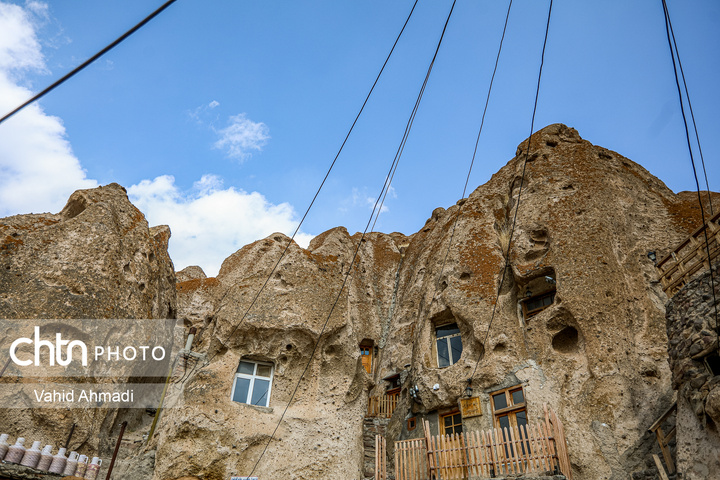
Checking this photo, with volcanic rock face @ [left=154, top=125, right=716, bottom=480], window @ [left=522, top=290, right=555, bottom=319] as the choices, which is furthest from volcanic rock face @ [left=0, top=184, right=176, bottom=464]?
window @ [left=522, top=290, right=555, bottom=319]

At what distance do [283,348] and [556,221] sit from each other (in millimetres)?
9624

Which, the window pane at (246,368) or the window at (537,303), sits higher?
the window at (537,303)

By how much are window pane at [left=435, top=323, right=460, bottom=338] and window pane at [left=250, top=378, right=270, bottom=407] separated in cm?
601

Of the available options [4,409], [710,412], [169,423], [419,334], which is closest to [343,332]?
[419,334]

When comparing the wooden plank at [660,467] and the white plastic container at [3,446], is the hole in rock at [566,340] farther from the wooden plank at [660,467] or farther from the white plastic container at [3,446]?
the white plastic container at [3,446]

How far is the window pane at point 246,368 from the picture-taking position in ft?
49.5

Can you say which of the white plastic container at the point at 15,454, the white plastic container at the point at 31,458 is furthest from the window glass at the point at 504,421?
the white plastic container at the point at 15,454

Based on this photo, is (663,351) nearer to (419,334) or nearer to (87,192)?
(419,334)

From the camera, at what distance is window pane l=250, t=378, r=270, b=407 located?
47.9 ft

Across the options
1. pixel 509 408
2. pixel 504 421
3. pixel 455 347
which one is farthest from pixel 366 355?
pixel 509 408

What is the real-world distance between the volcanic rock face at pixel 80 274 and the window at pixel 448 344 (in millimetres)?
9431

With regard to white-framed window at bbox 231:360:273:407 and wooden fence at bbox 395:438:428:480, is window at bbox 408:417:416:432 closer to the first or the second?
wooden fence at bbox 395:438:428:480

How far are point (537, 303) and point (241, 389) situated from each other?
9354 millimetres

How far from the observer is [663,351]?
1337 cm
